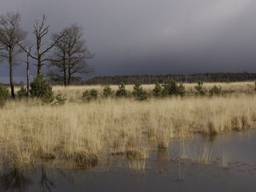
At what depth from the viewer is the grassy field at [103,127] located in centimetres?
999

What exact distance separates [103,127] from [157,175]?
4.71m

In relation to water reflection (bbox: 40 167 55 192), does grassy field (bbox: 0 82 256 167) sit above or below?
above

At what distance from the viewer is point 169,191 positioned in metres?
7.34

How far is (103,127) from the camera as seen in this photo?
1291 cm

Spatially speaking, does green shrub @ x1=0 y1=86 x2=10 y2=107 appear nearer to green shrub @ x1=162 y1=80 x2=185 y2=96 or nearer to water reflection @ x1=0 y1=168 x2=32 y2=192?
green shrub @ x1=162 y1=80 x2=185 y2=96

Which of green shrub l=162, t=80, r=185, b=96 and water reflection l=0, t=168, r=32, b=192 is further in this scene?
green shrub l=162, t=80, r=185, b=96

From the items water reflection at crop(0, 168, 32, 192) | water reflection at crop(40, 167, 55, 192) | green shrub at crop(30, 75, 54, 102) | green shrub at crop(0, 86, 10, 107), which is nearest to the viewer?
water reflection at crop(40, 167, 55, 192)

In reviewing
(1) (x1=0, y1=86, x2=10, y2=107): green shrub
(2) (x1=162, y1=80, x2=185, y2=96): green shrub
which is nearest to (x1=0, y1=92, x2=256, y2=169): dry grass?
(1) (x1=0, y1=86, x2=10, y2=107): green shrub

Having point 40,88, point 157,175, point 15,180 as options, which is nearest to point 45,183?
point 15,180

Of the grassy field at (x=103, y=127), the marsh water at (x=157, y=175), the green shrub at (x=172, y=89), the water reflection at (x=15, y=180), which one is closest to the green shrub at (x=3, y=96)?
the grassy field at (x=103, y=127)

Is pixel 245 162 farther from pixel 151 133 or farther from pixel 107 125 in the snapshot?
pixel 107 125

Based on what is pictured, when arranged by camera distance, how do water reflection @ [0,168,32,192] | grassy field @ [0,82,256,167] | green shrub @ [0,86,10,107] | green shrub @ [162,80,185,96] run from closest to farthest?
1. water reflection @ [0,168,32,192]
2. grassy field @ [0,82,256,167]
3. green shrub @ [0,86,10,107]
4. green shrub @ [162,80,185,96]

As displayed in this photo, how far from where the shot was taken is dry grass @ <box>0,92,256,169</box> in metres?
10.1

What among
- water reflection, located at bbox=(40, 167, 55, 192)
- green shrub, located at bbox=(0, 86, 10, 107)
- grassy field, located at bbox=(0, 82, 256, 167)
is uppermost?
green shrub, located at bbox=(0, 86, 10, 107)
